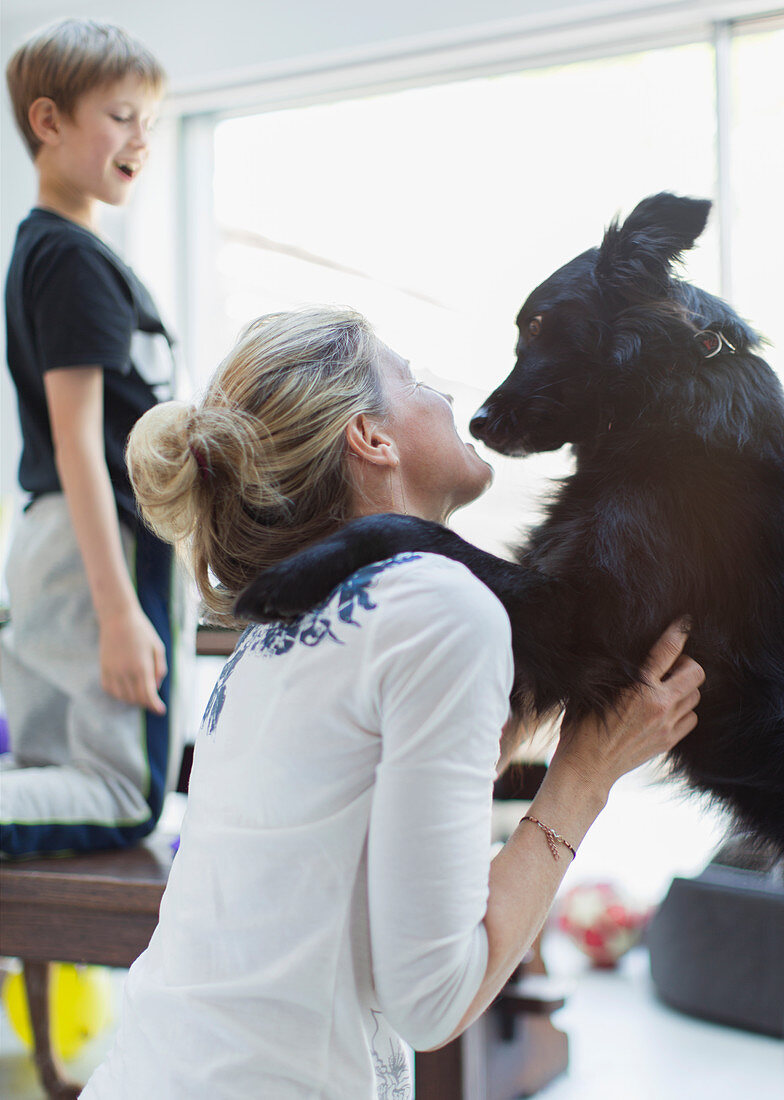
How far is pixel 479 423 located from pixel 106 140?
83 cm

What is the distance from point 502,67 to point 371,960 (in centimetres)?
262

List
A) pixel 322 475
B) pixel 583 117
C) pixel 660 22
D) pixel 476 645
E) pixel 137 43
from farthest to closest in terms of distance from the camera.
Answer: pixel 583 117 → pixel 660 22 → pixel 137 43 → pixel 322 475 → pixel 476 645

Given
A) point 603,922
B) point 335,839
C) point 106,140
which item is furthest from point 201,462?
point 603,922

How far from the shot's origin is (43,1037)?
5.62 feet

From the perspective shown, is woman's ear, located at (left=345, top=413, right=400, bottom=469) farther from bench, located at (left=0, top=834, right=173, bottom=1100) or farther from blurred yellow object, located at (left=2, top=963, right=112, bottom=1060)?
blurred yellow object, located at (left=2, top=963, right=112, bottom=1060)

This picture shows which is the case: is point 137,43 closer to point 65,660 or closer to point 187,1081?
point 65,660

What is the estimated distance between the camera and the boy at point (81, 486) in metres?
1.39

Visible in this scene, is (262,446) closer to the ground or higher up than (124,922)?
higher up

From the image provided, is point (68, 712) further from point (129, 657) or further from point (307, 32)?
point (307, 32)

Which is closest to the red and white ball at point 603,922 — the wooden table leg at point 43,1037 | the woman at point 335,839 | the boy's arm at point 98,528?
the wooden table leg at point 43,1037

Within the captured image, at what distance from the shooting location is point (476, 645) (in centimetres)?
65

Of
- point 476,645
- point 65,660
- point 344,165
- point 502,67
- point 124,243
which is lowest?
point 65,660

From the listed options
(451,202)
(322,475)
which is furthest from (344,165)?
(322,475)

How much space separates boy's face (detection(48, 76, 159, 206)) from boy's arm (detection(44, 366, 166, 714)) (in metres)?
0.34
